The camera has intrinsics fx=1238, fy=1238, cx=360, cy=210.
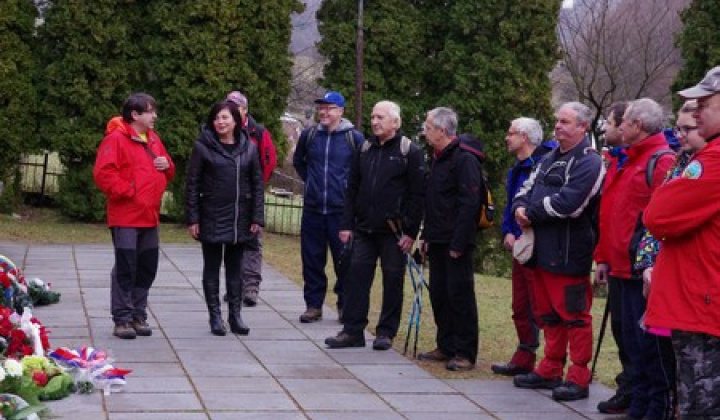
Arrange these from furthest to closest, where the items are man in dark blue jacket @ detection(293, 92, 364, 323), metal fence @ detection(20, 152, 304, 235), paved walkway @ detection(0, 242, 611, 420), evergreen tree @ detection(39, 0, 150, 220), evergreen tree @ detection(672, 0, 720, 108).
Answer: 1. metal fence @ detection(20, 152, 304, 235)
2. evergreen tree @ detection(39, 0, 150, 220)
3. evergreen tree @ detection(672, 0, 720, 108)
4. man in dark blue jacket @ detection(293, 92, 364, 323)
5. paved walkway @ detection(0, 242, 611, 420)

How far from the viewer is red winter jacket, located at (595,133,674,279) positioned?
7.04 metres

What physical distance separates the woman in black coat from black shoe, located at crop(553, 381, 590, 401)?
293 centimetres

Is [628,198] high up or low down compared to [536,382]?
up

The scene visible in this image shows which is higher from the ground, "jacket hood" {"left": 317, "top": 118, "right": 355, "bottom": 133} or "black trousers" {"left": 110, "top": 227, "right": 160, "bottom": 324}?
"jacket hood" {"left": 317, "top": 118, "right": 355, "bottom": 133}

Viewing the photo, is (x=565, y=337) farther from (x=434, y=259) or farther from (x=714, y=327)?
(x=714, y=327)

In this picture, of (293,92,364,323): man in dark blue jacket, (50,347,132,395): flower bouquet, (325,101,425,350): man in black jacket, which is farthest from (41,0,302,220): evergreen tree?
(50,347,132,395): flower bouquet

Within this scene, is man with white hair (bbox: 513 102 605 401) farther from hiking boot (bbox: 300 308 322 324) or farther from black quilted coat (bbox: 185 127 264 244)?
hiking boot (bbox: 300 308 322 324)

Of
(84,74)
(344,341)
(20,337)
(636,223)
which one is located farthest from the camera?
(84,74)

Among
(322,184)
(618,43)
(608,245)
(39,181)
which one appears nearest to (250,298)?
(322,184)

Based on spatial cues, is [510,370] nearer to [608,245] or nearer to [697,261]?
[608,245]

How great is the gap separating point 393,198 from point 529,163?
1290 millimetres

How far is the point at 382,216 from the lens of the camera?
923 cm

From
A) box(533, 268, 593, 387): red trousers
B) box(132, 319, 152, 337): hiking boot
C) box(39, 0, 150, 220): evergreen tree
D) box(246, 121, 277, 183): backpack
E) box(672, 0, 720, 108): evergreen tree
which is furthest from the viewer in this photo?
box(39, 0, 150, 220): evergreen tree

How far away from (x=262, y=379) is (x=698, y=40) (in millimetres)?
11698
